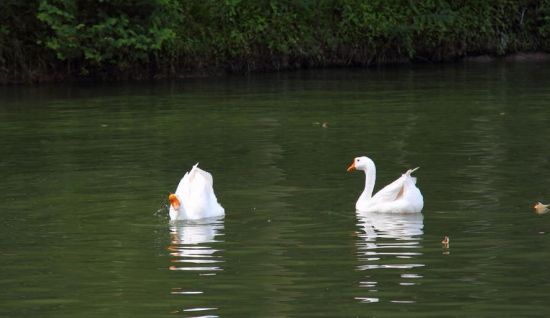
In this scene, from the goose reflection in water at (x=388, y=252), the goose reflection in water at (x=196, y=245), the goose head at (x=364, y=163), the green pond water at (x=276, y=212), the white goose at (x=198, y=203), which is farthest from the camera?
the goose head at (x=364, y=163)

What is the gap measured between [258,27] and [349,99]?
1233 centimetres

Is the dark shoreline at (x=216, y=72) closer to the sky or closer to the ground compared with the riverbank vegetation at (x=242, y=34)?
closer to the ground

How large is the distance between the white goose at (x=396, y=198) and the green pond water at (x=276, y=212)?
0.14m

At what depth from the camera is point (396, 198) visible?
1552cm

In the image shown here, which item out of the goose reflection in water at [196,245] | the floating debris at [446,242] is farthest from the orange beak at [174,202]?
the floating debris at [446,242]

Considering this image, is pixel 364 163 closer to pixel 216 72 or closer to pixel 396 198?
pixel 396 198

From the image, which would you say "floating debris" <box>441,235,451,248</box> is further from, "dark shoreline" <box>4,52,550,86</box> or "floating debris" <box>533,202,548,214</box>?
"dark shoreline" <box>4,52,550,86</box>

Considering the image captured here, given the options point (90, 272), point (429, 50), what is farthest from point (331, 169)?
point (429, 50)

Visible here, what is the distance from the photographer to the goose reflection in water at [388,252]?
1111 centimetres

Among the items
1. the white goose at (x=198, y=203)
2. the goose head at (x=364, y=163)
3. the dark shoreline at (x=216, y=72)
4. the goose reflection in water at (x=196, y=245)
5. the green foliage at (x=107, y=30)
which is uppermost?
the green foliage at (x=107, y=30)

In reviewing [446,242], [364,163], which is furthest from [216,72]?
Answer: [446,242]

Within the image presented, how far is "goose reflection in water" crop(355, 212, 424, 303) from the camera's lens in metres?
11.1

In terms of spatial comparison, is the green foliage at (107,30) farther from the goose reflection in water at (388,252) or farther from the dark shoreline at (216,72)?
the goose reflection in water at (388,252)

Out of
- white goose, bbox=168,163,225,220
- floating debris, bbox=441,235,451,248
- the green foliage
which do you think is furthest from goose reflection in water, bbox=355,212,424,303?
the green foliage
